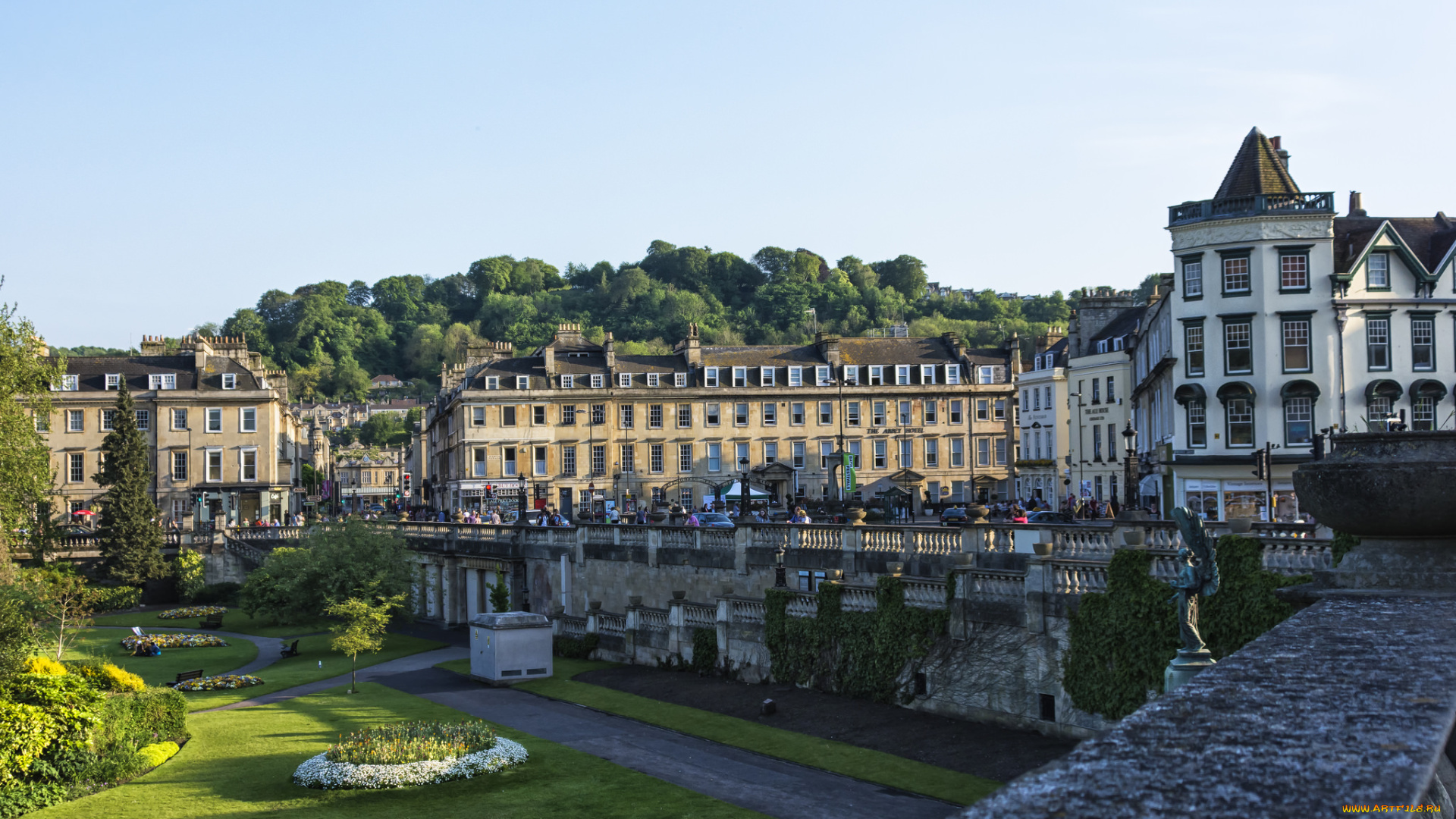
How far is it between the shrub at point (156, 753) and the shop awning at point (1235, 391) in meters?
34.7

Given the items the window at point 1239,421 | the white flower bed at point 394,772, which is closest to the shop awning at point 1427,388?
the window at point 1239,421

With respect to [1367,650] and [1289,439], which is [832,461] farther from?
[1367,650]

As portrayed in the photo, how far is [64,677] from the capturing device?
26312 mm

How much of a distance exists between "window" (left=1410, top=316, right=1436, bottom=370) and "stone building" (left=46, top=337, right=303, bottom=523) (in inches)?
2676

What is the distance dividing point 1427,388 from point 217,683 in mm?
41243

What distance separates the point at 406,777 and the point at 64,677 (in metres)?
8.90

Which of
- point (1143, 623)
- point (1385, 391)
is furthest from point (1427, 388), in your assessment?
point (1143, 623)

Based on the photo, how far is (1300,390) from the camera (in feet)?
136

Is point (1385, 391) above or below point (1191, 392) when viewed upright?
below

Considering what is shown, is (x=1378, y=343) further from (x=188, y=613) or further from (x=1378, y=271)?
(x=188, y=613)

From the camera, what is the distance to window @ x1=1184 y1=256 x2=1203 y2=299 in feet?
141

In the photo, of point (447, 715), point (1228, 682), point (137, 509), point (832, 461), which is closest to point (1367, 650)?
point (1228, 682)

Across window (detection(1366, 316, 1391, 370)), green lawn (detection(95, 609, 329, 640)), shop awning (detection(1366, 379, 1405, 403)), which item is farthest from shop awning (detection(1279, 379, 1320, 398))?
green lawn (detection(95, 609, 329, 640))

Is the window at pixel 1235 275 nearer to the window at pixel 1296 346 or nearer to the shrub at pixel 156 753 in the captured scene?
the window at pixel 1296 346
